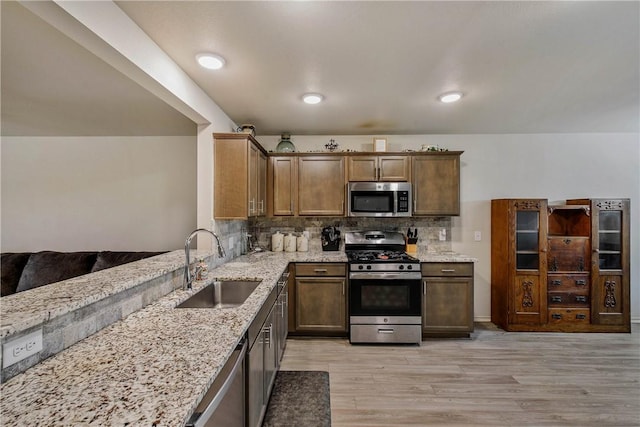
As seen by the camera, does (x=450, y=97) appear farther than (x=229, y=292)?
Yes

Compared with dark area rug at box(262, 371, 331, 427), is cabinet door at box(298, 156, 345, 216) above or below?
above

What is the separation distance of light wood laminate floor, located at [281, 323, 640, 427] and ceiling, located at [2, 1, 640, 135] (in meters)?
2.49

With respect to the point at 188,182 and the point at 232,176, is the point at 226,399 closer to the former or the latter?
the point at 232,176

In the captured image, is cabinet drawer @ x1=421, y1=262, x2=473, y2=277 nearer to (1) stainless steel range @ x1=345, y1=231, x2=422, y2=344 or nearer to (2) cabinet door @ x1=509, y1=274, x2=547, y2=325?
(1) stainless steel range @ x1=345, y1=231, x2=422, y2=344

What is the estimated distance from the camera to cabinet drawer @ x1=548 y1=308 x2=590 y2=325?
3250 millimetres

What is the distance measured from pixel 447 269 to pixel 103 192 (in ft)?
14.5

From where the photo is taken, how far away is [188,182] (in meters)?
3.66

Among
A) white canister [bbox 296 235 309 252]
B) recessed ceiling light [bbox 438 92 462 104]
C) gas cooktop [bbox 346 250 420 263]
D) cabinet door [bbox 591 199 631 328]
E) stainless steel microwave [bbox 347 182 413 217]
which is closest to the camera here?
recessed ceiling light [bbox 438 92 462 104]

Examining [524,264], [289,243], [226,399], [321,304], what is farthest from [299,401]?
[524,264]

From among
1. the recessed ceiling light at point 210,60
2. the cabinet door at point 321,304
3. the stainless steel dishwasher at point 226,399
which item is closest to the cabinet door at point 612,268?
the cabinet door at point 321,304

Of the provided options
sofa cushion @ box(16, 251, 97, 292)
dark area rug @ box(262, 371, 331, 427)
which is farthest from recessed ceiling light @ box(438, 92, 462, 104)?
sofa cushion @ box(16, 251, 97, 292)

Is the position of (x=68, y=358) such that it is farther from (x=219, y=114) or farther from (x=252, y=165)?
(x=219, y=114)

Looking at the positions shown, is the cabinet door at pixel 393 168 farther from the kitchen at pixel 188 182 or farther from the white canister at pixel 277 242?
the white canister at pixel 277 242

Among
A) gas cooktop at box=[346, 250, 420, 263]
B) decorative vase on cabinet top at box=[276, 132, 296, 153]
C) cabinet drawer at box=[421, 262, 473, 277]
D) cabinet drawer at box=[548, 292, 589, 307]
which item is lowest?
cabinet drawer at box=[548, 292, 589, 307]
